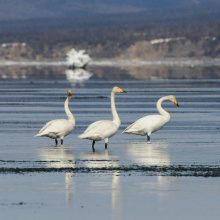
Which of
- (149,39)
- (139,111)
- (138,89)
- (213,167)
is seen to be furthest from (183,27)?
(213,167)

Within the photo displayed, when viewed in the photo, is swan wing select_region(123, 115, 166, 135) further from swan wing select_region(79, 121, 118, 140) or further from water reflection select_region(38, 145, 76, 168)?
water reflection select_region(38, 145, 76, 168)

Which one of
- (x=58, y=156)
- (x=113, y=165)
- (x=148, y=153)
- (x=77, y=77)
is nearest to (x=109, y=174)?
(x=113, y=165)

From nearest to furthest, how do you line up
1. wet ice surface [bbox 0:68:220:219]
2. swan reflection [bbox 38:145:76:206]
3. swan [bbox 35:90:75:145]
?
wet ice surface [bbox 0:68:220:219] → swan reflection [bbox 38:145:76:206] → swan [bbox 35:90:75:145]

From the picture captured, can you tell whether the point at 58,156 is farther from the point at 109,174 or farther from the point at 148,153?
the point at 109,174

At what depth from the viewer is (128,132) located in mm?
14586

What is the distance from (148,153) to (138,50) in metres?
104

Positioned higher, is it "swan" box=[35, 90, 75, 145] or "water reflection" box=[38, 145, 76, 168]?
"swan" box=[35, 90, 75, 145]

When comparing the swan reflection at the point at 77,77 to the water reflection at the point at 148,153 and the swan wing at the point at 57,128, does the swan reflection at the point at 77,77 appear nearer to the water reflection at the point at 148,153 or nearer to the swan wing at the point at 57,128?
the swan wing at the point at 57,128

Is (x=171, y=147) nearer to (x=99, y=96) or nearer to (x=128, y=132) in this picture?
(x=128, y=132)

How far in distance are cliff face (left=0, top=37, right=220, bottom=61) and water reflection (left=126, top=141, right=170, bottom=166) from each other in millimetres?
99395

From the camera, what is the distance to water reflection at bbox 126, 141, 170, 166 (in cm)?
1128

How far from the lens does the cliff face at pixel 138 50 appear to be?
11488cm

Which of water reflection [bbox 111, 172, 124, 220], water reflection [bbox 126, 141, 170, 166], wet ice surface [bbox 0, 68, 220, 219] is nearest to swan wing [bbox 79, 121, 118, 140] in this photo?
wet ice surface [bbox 0, 68, 220, 219]

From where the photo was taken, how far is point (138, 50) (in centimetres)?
11556
